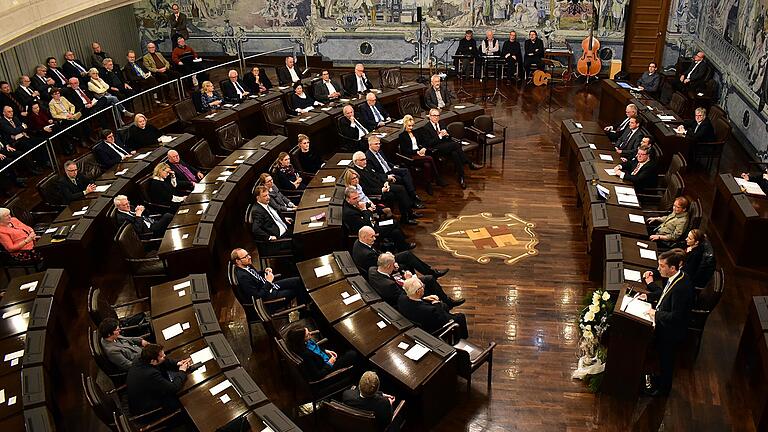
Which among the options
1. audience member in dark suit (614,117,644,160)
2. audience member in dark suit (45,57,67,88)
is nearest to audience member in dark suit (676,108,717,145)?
audience member in dark suit (614,117,644,160)

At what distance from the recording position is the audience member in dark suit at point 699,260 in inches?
264

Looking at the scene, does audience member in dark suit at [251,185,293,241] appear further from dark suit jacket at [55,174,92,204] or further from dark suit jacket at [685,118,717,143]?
dark suit jacket at [685,118,717,143]

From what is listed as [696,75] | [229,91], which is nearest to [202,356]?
[229,91]

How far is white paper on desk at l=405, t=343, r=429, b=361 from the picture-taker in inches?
229

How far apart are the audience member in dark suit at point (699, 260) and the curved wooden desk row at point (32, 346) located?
20.0ft

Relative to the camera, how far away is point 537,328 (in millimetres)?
7414

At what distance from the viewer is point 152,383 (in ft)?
17.7

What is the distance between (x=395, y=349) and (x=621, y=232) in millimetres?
3414

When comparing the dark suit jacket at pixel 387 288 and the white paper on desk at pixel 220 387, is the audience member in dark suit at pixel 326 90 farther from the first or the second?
the white paper on desk at pixel 220 387

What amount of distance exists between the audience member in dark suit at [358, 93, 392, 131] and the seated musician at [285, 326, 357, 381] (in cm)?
625

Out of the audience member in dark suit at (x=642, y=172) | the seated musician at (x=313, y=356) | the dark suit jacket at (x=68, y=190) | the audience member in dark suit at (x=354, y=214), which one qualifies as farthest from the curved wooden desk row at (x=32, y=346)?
the audience member in dark suit at (x=642, y=172)

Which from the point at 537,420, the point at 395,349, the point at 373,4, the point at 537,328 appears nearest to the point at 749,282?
the point at 537,328

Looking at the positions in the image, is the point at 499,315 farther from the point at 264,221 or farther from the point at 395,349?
the point at 264,221

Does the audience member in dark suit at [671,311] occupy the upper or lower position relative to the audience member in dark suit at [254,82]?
lower
